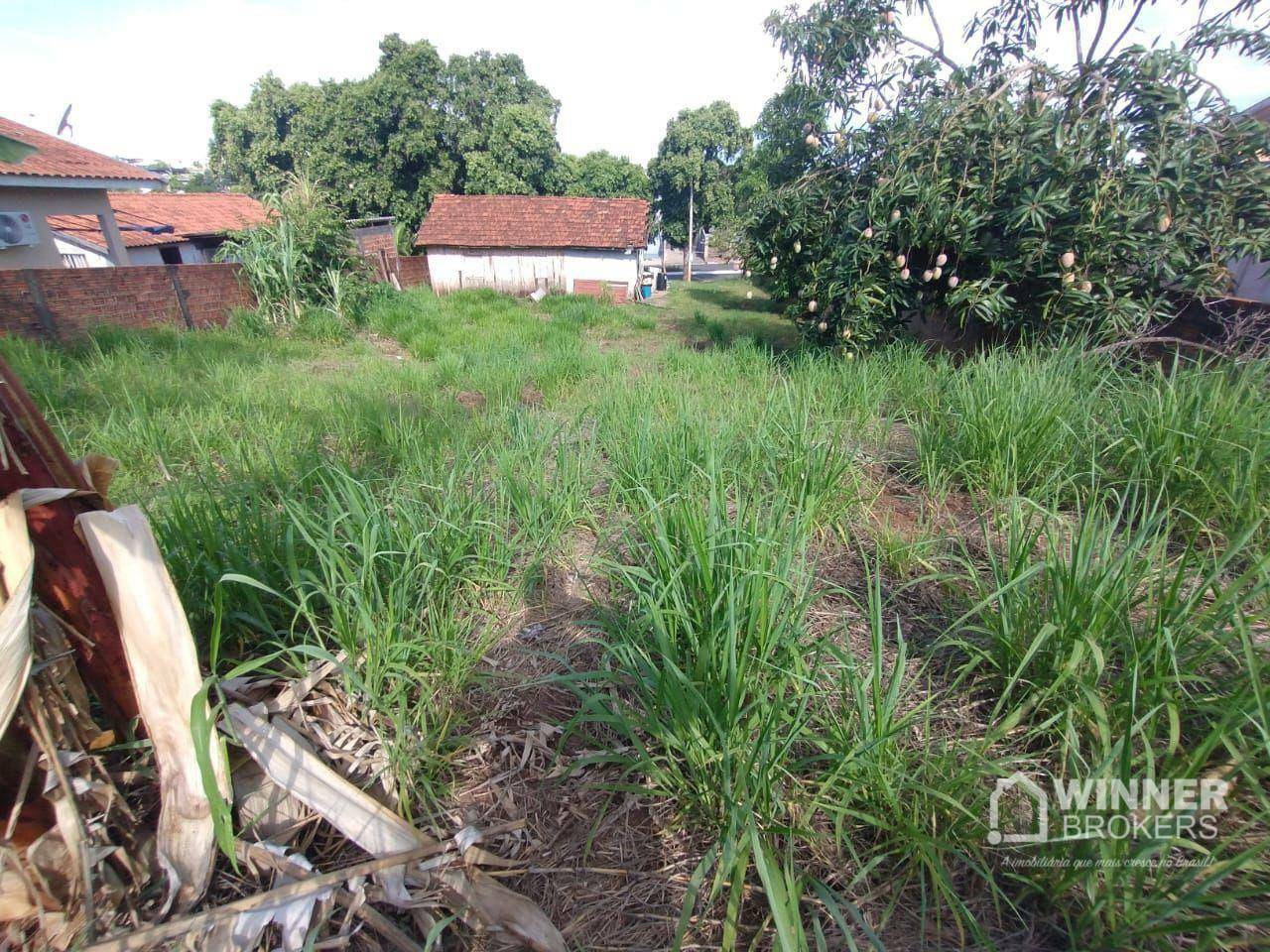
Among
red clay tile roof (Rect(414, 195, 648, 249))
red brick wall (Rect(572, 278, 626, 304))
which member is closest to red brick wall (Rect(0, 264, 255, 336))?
red clay tile roof (Rect(414, 195, 648, 249))

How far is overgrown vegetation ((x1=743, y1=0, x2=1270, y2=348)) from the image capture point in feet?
12.1

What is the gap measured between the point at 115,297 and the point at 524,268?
38.3 feet

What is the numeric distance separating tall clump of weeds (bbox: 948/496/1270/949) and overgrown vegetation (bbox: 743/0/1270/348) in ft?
10.3

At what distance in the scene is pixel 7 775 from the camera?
3.35ft

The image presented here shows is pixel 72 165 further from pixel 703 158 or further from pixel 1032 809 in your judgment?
pixel 703 158

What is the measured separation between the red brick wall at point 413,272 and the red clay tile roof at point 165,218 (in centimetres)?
344

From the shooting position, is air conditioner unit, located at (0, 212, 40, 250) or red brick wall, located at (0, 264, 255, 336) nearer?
red brick wall, located at (0, 264, 255, 336)

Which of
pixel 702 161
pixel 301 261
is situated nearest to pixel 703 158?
pixel 702 161

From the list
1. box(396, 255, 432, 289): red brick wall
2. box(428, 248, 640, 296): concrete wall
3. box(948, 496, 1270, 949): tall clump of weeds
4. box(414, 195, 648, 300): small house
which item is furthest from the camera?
box(428, 248, 640, 296): concrete wall

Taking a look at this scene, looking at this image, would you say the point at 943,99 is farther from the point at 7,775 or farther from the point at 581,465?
the point at 7,775

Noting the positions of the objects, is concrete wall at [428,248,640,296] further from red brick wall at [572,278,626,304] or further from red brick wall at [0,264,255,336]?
red brick wall at [0,264,255,336]

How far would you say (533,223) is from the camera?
17.6m

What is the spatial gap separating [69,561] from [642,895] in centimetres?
138

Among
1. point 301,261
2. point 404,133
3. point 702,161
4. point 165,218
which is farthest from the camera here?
point 702,161
